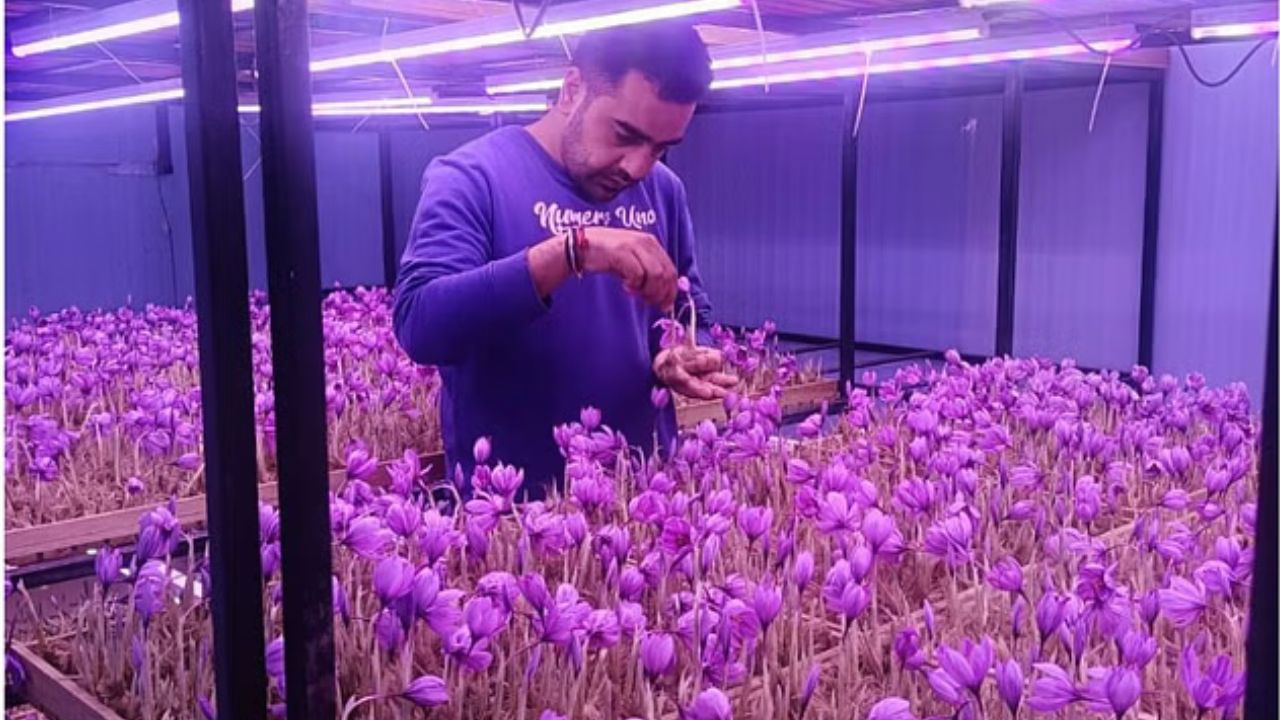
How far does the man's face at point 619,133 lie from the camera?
5.69ft

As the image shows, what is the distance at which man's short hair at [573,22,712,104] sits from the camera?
5.64 ft

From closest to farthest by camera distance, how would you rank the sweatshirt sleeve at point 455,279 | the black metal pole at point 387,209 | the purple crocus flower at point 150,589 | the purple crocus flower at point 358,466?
the purple crocus flower at point 150,589 → the purple crocus flower at point 358,466 → the sweatshirt sleeve at point 455,279 → the black metal pole at point 387,209

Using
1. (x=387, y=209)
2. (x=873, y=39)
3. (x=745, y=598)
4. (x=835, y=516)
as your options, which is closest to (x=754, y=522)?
(x=835, y=516)

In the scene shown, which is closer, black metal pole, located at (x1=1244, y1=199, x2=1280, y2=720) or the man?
black metal pole, located at (x1=1244, y1=199, x2=1280, y2=720)

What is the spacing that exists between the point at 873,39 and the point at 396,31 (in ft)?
4.22

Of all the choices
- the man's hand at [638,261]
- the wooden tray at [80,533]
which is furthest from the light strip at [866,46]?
the wooden tray at [80,533]

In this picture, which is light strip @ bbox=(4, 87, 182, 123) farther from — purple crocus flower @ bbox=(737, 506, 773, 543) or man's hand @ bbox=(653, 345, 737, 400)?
purple crocus flower @ bbox=(737, 506, 773, 543)

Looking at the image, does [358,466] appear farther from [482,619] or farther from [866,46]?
[866,46]

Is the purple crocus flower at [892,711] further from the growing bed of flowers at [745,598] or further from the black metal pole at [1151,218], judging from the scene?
the black metal pole at [1151,218]

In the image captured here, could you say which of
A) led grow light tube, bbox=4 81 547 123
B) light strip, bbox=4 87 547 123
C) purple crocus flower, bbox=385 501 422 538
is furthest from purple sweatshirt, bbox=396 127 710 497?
light strip, bbox=4 87 547 123

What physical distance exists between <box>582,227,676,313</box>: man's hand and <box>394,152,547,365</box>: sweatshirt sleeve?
0.14 meters

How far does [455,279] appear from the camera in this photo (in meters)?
1.67

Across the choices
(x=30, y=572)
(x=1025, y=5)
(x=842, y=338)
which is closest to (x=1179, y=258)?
(x=842, y=338)

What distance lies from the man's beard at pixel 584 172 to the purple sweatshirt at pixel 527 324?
4 centimetres
